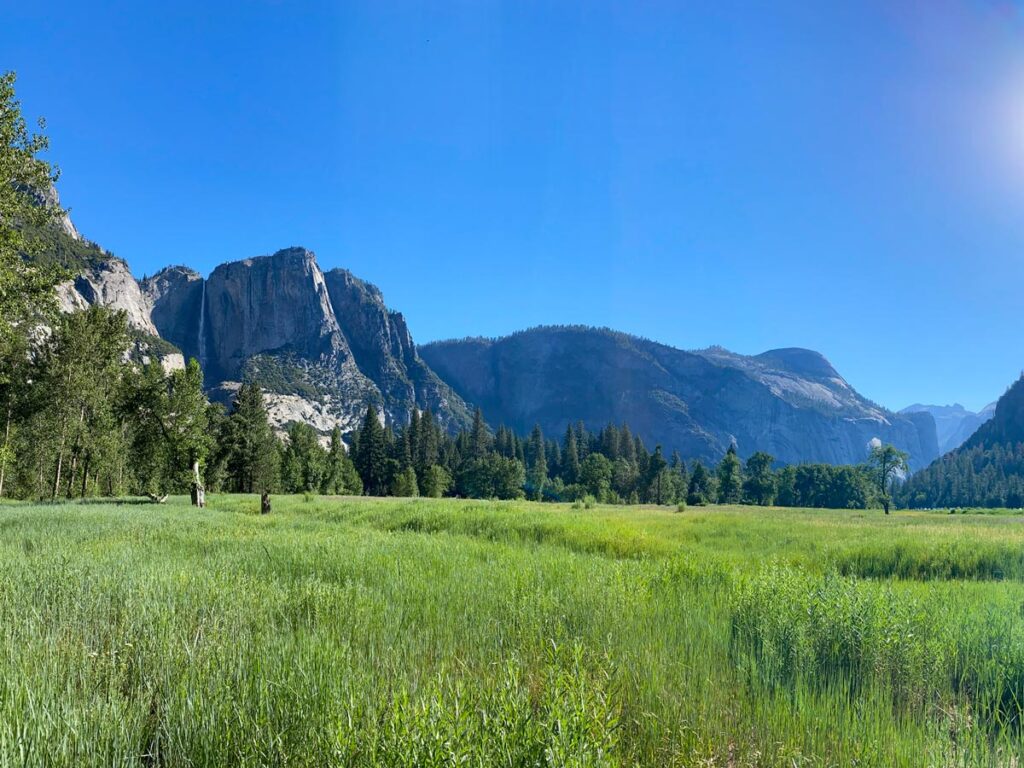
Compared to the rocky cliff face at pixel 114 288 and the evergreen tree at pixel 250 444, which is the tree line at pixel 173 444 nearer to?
the evergreen tree at pixel 250 444

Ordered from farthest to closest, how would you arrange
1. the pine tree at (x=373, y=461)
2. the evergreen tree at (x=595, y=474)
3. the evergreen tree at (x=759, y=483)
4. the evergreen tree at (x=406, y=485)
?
1. the evergreen tree at (x=759, y=483)
2. the pine tree at (x=373, y=461)
3. the evergreen tree at (x=595, y=474)
4. the evergreen tree at (x=406, y=485)

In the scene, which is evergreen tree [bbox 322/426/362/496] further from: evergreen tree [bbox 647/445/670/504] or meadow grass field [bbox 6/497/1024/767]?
meadow grass field [bbox 6/497/1024/767]

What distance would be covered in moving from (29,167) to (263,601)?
49.8 feet

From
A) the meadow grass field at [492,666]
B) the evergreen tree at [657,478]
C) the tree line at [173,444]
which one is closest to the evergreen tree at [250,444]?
the tree line at [173,444]

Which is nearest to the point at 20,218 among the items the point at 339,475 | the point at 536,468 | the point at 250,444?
the point at 250,444

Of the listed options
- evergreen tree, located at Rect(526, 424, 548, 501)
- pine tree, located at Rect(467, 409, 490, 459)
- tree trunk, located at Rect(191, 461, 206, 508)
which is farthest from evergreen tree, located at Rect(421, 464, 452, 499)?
tree trunk, located at Rect(191, 461, 206, 508)

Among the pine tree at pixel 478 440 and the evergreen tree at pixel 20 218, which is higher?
the evergreen tree at pixel 20 218

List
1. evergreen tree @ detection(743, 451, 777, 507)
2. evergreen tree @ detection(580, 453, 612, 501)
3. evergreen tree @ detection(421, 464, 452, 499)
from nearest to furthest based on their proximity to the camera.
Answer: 1. evergreen tree @ detection(421, 464, 452, 499)
2. evergreen tree @ detection(580, 453, 612, 501)
3. evergreen tree @ detection(743, 451, 777, 507)

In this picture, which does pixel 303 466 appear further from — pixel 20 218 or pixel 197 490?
pixel 20 218

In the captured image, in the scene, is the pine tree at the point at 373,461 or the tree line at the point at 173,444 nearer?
the tree line at the point at 173,444

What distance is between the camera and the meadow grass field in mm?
2607

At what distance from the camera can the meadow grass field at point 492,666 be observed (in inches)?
103

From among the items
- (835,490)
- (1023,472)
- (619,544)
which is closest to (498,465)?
(835,490)

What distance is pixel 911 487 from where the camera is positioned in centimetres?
13512
